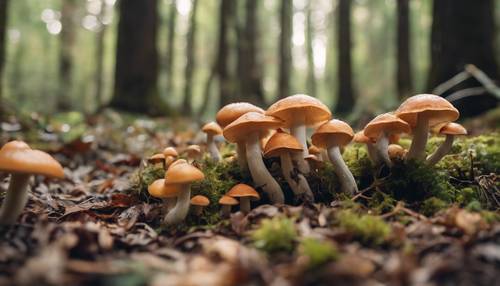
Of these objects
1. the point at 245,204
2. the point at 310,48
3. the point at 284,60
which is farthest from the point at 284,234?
the point at 310,48

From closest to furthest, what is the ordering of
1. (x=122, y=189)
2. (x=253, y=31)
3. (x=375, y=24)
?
(x=122, y=189)
(x=253, y=31)
(x=375, y=24)

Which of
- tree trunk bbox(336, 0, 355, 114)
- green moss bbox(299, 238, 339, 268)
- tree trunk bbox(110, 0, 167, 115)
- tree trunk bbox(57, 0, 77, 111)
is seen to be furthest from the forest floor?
tree trunk bbox(57, 0, 77, 111)

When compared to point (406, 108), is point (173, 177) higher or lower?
lower

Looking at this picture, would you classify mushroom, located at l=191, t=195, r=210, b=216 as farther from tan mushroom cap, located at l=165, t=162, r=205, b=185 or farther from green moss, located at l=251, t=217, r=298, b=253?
green moss, located at l=251, t=217, r=298, b=253

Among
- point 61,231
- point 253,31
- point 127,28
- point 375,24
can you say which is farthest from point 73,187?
point 375,24

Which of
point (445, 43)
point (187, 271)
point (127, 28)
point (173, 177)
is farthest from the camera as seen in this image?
point (127, 28)

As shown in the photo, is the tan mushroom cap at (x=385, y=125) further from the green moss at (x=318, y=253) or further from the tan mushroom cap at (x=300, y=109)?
the green moss at (x=318, y=253)

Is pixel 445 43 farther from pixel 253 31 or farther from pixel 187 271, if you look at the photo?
pixel 253 31

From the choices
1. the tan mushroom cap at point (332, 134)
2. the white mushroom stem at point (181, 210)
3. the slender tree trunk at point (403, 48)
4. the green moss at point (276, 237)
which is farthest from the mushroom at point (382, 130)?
the slender tree trunk at point (403, 48)
